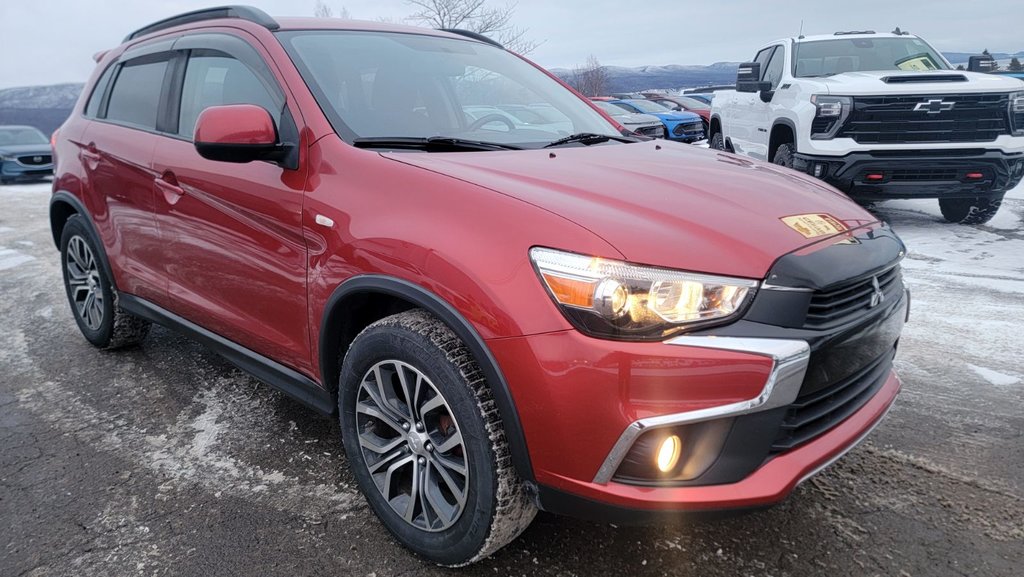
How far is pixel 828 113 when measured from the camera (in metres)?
6.64

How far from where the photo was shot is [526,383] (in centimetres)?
180

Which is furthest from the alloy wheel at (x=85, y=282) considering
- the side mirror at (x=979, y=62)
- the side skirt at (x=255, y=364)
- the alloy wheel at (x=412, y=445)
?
the side mirror at (x=979, y=62)

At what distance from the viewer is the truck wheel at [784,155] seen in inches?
281

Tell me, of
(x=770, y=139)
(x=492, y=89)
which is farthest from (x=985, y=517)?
(x=770, y=139)

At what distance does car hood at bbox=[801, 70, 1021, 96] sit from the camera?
21.3 feet

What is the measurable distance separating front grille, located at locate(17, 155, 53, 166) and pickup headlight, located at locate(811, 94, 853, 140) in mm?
18452

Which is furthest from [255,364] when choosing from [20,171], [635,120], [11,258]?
[20,171]

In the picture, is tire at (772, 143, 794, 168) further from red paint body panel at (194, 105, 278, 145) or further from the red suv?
red paint body panel at (194, 105, 278, 145)

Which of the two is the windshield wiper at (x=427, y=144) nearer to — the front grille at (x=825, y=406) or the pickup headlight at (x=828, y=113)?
the front grille at (x=825, y=406)

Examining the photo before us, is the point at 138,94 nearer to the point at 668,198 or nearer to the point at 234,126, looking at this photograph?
the point at 234,126

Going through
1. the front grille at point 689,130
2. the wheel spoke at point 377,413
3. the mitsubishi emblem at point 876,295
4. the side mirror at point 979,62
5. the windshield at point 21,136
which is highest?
the side mirror at point 979,62

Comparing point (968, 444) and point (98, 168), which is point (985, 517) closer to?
point (968, 444)

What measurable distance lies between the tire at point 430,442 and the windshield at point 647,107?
17.1m

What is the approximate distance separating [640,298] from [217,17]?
259 cm
